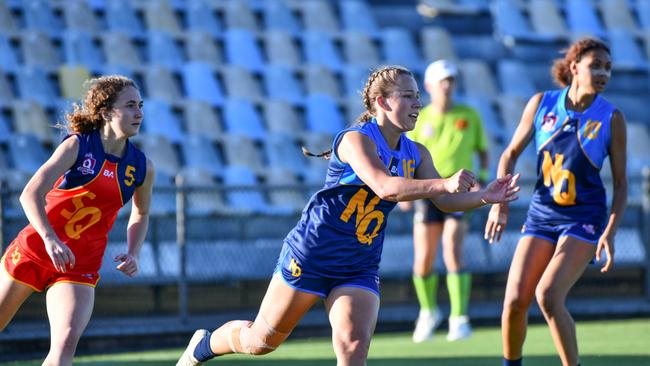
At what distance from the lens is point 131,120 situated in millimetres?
5840

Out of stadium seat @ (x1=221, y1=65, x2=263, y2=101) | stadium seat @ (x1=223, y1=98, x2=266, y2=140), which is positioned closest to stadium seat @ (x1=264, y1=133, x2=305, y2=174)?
stadium seat @ (x1=223, y1=98, x2=266, y2=140)

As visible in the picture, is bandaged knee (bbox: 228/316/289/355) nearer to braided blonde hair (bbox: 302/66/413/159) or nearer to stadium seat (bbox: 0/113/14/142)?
braided blonde hair (bbox: 302/66/413/159)

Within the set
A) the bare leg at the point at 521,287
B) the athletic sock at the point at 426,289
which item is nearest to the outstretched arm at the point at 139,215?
the bare leg at the point at 521,287

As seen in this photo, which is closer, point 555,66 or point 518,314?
point 518,314

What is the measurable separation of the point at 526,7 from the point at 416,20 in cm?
157

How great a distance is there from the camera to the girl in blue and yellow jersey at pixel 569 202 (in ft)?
20.2

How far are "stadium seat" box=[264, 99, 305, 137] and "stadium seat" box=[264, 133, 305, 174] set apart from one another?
24 cm

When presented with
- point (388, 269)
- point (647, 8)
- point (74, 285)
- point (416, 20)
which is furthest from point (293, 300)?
point (647, 8)

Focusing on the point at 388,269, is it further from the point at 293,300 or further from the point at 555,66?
the point at 293,300

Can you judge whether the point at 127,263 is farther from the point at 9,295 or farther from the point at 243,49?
the point at 243,49

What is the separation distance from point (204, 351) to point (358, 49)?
9.15 metres

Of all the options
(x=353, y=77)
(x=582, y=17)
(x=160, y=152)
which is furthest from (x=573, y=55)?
(x=582, y=17)

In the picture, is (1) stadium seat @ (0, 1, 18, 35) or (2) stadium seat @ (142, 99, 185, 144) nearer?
(2) stadium seat @ (142, 99, 185, 144)

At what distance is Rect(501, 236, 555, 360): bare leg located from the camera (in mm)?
6191
